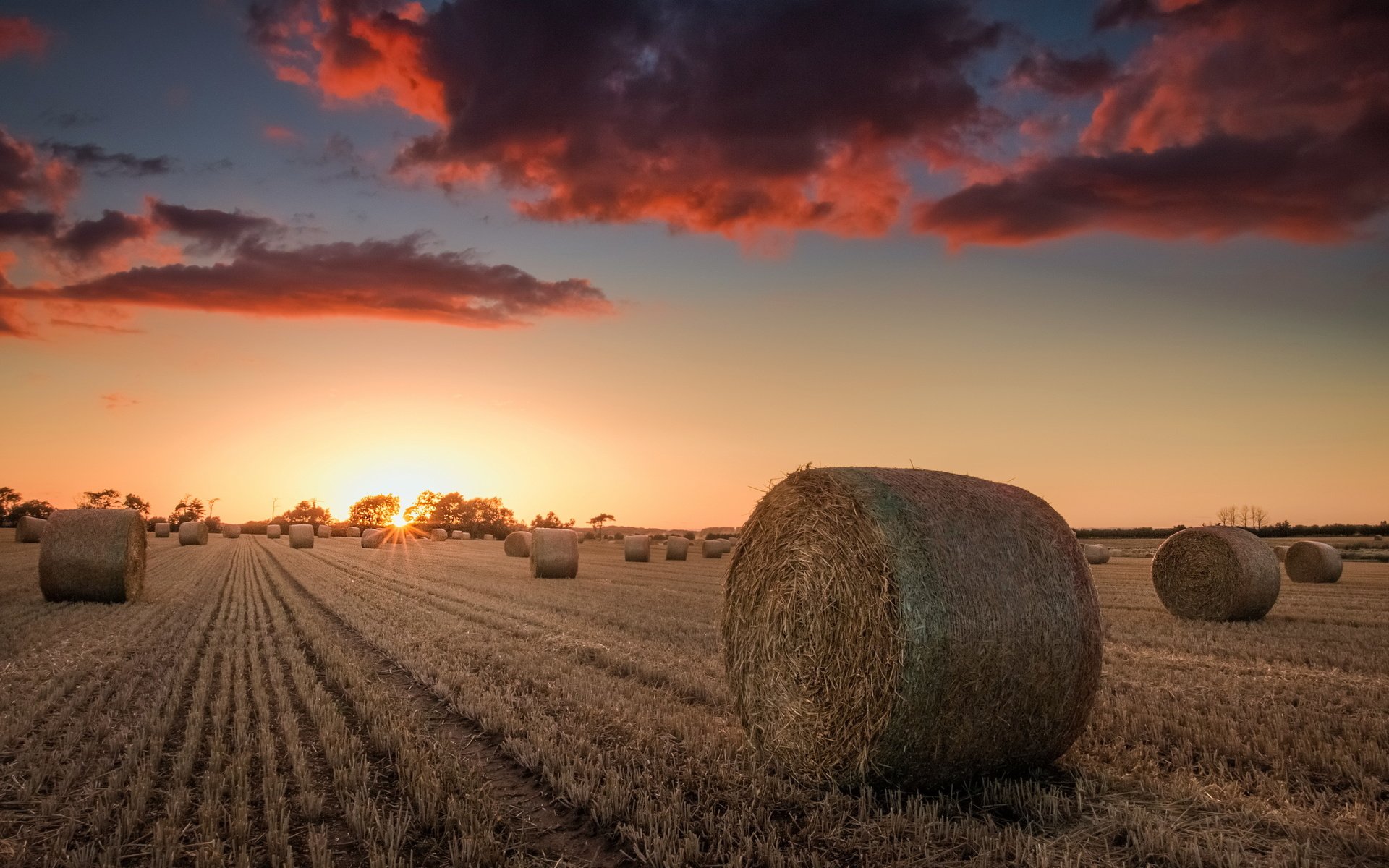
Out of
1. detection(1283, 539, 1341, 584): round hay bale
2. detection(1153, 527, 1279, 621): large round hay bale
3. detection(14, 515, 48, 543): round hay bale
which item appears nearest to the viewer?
detection(1153, 527, 1279, 621): large round hay bale

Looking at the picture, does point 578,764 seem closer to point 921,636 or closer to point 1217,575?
point 921,636

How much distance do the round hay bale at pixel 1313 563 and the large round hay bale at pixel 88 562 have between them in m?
29.7

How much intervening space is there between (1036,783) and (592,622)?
898cm

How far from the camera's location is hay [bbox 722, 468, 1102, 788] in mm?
5297

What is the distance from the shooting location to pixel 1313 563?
24.0 metres

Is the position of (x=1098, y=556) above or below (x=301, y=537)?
below

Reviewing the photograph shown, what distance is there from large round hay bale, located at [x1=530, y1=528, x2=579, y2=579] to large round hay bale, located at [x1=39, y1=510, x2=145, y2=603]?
34.5ft

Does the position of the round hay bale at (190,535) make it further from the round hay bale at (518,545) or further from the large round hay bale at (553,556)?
the large round hay bale at (553,556)

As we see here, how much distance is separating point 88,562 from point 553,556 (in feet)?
38.1

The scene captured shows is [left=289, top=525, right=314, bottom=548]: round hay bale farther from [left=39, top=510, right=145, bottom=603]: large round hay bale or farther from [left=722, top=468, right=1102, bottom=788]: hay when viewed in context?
[left=722, top=468, right=1102, bottom=788]: hay

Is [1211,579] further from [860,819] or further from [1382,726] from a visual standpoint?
[860,819]

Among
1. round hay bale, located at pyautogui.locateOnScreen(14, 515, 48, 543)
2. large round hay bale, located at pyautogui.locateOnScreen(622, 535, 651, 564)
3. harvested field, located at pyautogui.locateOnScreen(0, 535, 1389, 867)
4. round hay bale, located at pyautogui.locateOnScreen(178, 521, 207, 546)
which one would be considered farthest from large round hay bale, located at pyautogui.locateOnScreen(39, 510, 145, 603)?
round hay bale, located at pyautogui.locateOnScreen(178, 521, 207, 546)

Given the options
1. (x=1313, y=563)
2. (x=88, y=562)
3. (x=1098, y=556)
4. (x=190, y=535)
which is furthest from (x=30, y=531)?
(x=1313, y=563)

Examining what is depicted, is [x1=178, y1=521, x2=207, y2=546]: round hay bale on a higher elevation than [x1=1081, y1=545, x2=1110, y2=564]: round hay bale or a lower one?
higher
